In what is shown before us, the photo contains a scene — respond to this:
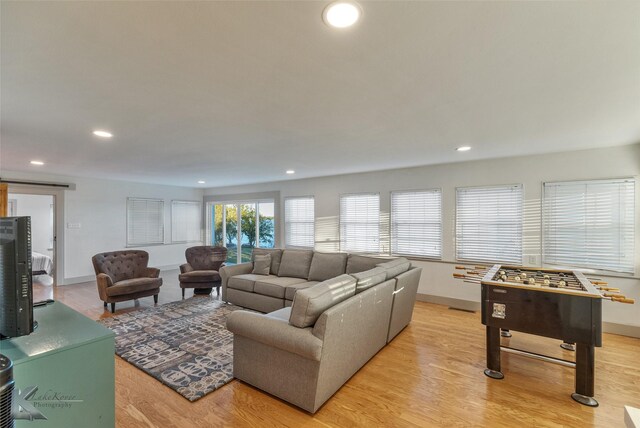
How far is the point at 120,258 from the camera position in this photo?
4.79 meters

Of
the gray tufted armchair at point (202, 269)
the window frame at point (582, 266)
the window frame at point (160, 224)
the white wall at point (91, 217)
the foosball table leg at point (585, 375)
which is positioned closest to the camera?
the foosball table leg at point (585, 375)

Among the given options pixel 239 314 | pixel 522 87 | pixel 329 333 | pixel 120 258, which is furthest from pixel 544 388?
pixel 120 258

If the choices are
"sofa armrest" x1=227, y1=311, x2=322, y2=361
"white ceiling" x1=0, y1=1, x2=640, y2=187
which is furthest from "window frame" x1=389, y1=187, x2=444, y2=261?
"sofa armrest" x1=227, y1=311, x2=322, y2=361

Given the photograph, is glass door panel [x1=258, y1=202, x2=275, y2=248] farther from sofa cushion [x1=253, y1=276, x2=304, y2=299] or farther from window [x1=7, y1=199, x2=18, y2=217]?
window [x1=7, y1=199, x2=18, y2=217]

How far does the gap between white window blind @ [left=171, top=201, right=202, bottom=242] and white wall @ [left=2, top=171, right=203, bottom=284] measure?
2.11 feet

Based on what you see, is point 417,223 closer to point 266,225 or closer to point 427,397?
point 427,397

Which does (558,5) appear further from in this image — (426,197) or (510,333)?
(426,197)

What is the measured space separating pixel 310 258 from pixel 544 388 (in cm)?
325

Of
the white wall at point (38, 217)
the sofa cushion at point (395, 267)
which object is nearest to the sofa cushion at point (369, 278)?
the sofa cushion at point (395, 267)

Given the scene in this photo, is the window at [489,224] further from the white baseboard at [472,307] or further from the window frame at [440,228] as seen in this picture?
the white baseboard at [472,307]

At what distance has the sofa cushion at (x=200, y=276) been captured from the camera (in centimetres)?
494

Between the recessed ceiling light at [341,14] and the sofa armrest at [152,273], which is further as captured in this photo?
the sofa armrest at [152,273]

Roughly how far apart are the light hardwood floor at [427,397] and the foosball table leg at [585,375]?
3.3 inches

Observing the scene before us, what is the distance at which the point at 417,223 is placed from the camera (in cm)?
523
